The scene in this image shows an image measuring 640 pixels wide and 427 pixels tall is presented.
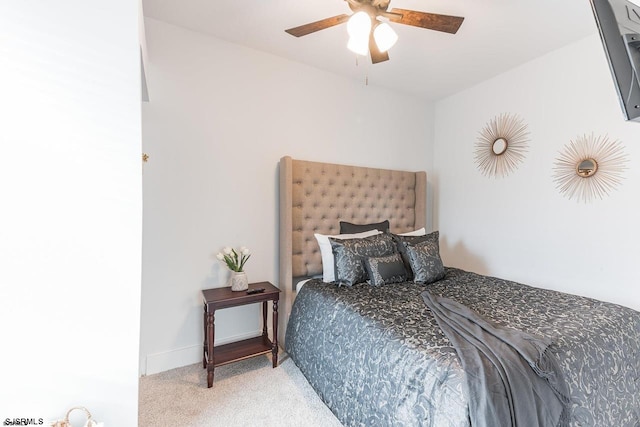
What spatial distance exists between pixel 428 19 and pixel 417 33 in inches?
28.5

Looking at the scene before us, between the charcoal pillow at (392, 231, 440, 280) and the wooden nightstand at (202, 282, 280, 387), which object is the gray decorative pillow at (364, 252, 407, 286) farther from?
the wooden nightstand at (202, 282, 280, 387)

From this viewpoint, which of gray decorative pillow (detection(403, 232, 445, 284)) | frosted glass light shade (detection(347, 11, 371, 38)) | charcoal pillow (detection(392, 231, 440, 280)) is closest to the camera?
frosted glass light shade (detection(347, 11, 371, 38))

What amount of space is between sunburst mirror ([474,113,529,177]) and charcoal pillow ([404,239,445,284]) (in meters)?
1.28

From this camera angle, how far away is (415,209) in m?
3.33

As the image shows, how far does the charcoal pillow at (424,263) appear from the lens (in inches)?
89.8

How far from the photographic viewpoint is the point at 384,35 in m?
1.60

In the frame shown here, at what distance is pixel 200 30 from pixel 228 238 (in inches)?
69.0

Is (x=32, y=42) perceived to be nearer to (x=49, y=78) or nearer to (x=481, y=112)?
(x=49, y=78)

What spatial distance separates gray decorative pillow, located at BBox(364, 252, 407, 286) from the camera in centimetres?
218

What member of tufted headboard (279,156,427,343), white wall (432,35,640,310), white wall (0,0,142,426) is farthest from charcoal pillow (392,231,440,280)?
white wall (0,0,142,426)

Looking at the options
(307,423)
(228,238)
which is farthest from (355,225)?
(307,423)

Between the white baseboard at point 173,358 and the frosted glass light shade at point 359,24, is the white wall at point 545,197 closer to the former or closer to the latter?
the frosted glass light shade at point 359,24

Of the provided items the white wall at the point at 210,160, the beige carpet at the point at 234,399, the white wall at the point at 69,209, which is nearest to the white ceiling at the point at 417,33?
the white wall at the point at 210,160

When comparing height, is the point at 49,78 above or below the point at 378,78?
below
